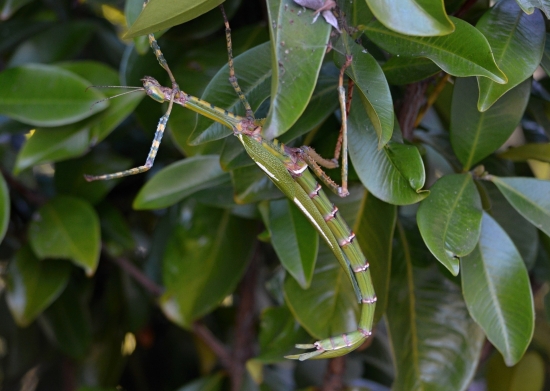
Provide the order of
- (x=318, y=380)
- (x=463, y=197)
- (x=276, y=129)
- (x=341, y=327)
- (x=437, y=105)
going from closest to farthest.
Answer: (x=276, y=129), (x=463, y=197), (x=341, y=327), (x=437, y=105), (x=318, y=380)

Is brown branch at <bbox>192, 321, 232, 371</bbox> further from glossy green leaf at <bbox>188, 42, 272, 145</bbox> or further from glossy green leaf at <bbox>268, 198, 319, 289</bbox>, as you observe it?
glossy green leaf at <bbox>188, 42, 272, 145</bbox>

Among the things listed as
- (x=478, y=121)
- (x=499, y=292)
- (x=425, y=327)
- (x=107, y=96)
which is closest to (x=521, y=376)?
(x=425, y=327)

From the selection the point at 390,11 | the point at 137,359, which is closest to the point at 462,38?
the point at 390,11

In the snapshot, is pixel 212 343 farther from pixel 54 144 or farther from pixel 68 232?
pixel 54 144

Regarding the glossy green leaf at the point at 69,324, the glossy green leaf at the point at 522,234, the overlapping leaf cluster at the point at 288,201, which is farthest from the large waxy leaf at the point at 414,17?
the glossy green leaf at the point at 69,324

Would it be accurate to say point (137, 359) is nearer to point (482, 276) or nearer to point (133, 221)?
point (133, 221)

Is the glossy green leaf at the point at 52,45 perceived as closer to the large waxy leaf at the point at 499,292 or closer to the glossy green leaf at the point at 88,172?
the glossy green leaf at the point at 88,172

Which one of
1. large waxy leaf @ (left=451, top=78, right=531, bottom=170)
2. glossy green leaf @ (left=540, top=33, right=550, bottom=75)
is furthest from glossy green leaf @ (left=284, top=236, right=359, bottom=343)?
glossy green leaf @ (left=540, top=33, right=550, bottom=75)

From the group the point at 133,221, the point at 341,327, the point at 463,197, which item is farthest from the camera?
the point at 133,221

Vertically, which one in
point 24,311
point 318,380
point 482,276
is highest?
point 482,276
